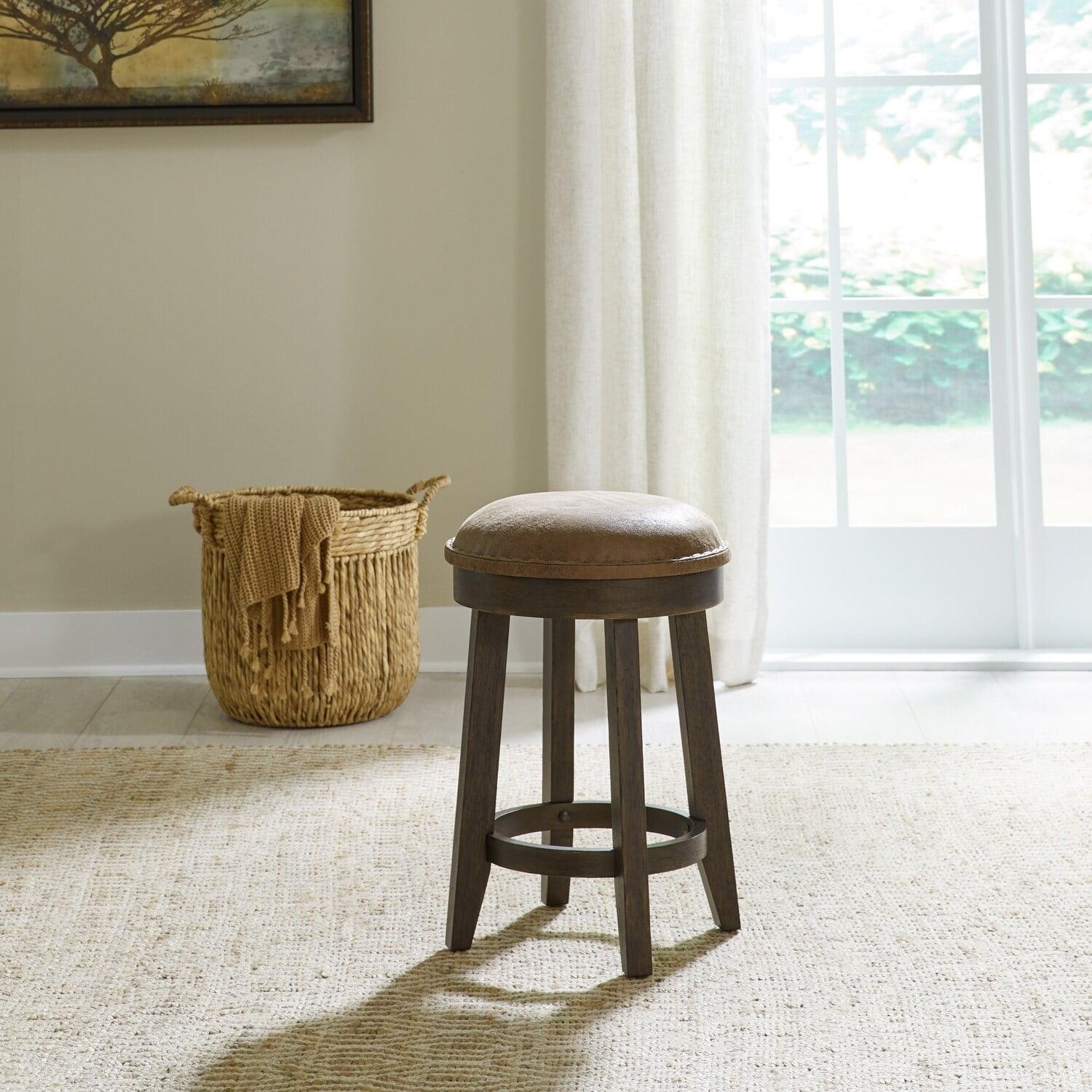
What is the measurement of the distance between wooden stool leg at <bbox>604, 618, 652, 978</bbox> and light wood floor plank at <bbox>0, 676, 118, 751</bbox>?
129 cm

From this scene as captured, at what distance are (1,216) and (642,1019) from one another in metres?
2.20

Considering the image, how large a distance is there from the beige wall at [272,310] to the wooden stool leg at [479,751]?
1.31m

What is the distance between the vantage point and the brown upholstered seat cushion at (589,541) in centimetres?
130

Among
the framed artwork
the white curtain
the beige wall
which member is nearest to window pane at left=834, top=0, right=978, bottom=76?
the white curtain

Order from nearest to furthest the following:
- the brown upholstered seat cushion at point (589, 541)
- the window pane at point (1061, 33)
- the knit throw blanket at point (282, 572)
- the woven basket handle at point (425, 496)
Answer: the brown upholstered seat cushion at point (589, 541) → the knit throw blanket at point (282, 572) → the woven basket handle at point (425, 496) → the window pane at point (1061, 33)

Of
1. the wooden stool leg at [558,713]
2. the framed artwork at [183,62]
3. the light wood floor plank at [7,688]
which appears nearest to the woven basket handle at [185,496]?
the light wood floor plank at [7,688]

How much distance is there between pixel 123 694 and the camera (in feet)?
8.38

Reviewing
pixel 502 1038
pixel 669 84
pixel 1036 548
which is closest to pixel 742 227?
pixel 669 84

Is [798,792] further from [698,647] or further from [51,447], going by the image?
[51,447]

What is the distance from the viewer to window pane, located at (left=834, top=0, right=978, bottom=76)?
2664 millimetres

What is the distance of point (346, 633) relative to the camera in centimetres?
229

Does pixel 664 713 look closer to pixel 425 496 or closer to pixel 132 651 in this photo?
pixel 425 496

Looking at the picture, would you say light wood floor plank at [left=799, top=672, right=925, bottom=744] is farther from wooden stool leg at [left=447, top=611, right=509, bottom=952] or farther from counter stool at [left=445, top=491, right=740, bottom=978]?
wooden stool leg at [left=447, top=611, right=509, bottom=952]

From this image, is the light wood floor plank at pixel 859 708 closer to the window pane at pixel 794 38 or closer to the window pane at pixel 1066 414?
the window pane at pixel 1066 414
